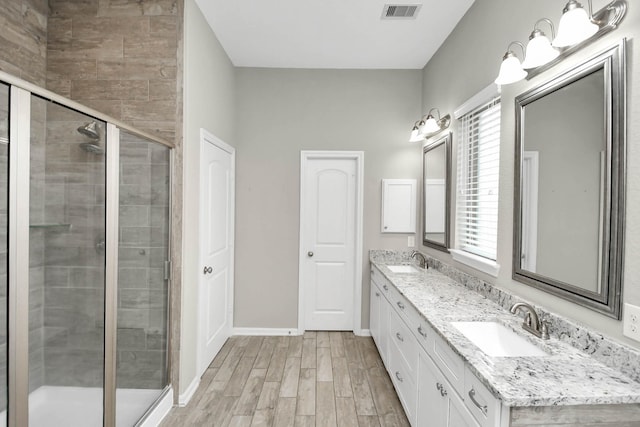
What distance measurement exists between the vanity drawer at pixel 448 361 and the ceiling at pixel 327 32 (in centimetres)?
236

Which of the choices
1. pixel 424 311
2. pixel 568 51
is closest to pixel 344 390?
pixel 424 311

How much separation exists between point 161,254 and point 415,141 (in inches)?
105

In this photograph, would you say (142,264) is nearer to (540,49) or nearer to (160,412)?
(160,412)

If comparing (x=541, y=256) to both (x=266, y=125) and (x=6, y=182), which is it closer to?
(x=6, y=182)

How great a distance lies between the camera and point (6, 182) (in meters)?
1.17

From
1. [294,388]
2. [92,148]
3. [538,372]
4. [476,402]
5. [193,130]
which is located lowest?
[294,388]

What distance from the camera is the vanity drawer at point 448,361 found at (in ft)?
4.49

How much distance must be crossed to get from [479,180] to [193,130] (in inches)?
84.5

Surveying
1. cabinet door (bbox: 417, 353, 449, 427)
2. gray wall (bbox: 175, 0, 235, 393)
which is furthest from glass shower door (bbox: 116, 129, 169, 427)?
cabinet door (bbox: 417, 353, 449, 427)

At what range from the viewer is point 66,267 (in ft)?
5.34

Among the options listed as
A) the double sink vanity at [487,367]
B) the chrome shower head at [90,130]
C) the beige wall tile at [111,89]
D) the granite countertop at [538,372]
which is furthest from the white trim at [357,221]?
the chrome shower head at [90,130]

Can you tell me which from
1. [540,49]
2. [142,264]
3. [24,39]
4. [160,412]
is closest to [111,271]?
[142,264]

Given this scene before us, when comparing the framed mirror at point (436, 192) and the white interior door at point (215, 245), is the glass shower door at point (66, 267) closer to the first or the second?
the white interior door at point (215, 245)

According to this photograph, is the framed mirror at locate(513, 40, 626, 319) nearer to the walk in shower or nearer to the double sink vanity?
the double sink vanity
